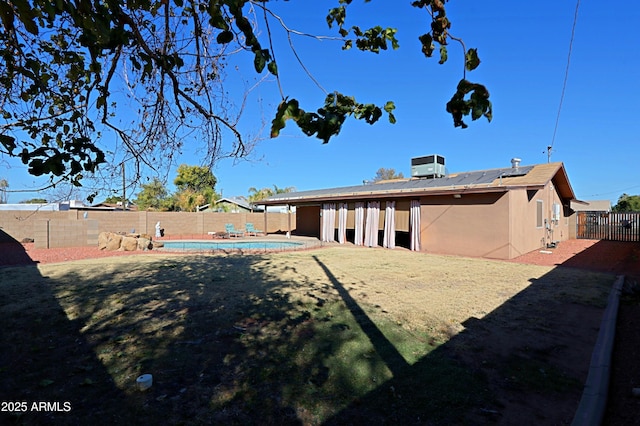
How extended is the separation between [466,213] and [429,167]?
579cm

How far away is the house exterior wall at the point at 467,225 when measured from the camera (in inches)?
471

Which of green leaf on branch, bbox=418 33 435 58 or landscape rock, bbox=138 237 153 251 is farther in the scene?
landscape rock, bbox=138 237 153 251

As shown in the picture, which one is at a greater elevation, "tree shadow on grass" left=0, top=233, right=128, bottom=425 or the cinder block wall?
the cinder block wall

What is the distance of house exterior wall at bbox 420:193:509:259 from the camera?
12.0 metres

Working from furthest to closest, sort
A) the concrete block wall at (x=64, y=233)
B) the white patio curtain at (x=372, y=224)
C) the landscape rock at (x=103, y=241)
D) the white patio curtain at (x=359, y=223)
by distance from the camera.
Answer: the white patio curtain at (x=359, y=223), the white patio curtain at (x=372, y=224), the concrete block wall at (x=64, y=233), the landscape rock at (x=103, y=241)

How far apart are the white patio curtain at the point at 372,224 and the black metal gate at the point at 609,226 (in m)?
15.1

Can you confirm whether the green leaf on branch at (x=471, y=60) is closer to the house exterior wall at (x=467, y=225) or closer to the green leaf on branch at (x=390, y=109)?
the green leaf on branch at (x=390, y=109)

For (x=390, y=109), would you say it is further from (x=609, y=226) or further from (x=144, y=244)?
(x=609, y=226)

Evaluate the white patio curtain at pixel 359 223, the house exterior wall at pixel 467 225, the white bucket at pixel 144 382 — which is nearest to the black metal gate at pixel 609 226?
the house exterior wall at pixel 467 225

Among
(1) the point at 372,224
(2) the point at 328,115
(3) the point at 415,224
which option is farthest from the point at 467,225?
(2) the point at 328,115

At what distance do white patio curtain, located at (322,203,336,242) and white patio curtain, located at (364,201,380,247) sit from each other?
2.65m

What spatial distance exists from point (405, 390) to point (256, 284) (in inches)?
195

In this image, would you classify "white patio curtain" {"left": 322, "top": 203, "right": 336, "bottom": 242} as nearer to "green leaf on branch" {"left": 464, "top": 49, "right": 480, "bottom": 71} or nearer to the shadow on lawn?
the shadow on lawn

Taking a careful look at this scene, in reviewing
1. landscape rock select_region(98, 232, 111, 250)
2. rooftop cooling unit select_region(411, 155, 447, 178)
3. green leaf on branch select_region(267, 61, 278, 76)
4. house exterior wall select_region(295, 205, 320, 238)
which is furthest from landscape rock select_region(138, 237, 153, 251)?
green leaf on branch select_region(267, 61, 278, 76)
